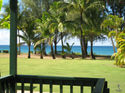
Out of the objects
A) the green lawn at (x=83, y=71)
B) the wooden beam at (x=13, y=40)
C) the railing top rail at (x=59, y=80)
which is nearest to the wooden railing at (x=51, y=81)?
the railing top rail at (x=59, y=80)

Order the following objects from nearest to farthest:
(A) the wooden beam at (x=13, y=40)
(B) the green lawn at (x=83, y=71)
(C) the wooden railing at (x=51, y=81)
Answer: (C) the wooden railing at (x=51, y=81), (A) the wooden beam at (x=13, y=40), (B) the green lawn at (x=83, y=71)

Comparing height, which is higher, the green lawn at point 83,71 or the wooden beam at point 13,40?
the wooden beam at point 13,40

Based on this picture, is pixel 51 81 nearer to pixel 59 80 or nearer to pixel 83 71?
pixel 59 80

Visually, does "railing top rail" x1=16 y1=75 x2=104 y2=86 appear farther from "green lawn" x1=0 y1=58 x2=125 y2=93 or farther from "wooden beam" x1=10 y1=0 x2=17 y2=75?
"green lawn" x1=0 y1=58 x2=125 y2=93

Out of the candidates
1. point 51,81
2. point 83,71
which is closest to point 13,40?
point 51,81

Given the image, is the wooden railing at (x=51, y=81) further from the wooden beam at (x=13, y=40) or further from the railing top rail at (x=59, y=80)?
the wooden beam at (x=13, y=40)

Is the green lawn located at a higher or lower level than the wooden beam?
lower

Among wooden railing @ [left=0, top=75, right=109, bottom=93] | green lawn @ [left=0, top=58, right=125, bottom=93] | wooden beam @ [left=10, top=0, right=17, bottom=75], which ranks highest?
wooden beam @ [left=10, top=0, right=17, bottom=75]

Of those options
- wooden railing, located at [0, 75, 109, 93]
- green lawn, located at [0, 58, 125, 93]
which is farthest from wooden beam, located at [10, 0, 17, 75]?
green lawn, located at [0, 58, 125, 93]

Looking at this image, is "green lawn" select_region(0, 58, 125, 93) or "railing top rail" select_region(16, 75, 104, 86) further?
"green lawn" select_region(0, 58, 125, 93)

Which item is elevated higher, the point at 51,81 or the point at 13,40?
the point at 13,40

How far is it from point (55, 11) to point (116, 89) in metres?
12.2

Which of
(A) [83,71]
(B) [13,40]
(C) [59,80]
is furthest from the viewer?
(A) [83,71]

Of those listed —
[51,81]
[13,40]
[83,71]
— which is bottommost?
[83,71]
